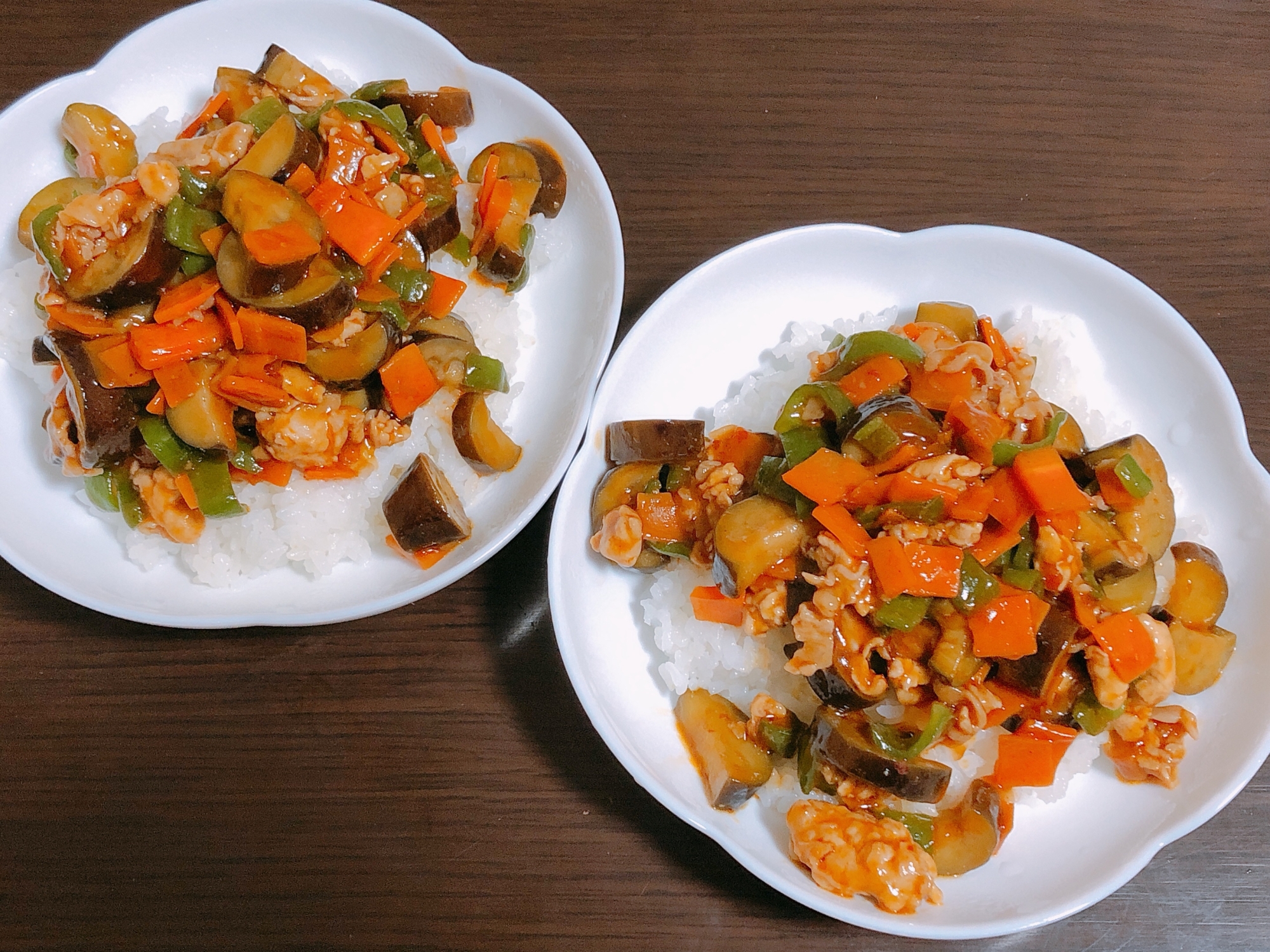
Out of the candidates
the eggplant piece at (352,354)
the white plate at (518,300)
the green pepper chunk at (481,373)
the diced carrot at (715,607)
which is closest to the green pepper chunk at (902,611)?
the diced carrot at (715,607)

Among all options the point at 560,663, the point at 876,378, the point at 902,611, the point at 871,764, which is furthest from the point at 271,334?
the point at 871,764

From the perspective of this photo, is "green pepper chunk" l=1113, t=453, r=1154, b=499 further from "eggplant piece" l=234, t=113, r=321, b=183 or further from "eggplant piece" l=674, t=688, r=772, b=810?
"eggplant piece" l=234, t=113, r=321, b=183

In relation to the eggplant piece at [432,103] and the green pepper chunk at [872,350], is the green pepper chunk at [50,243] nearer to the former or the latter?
the eggplant piece at [432,103]

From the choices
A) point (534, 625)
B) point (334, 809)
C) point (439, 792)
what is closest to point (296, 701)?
point (334, 809)

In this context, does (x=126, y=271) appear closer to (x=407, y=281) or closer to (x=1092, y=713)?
(x=407, y=281)

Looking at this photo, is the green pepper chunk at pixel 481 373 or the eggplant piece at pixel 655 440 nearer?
the eggplant piece at pixel 655 440

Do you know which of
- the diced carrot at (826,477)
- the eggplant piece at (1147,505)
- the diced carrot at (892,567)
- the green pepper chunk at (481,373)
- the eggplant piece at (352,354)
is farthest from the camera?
the green pepper chunk at (481,373)

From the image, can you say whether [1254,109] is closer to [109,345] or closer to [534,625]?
[534,625]
